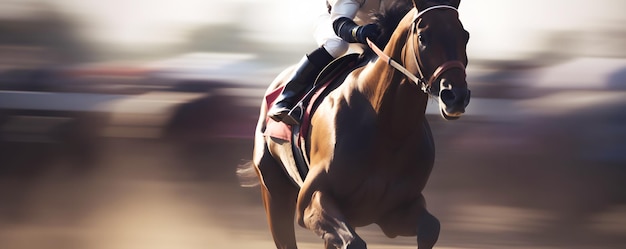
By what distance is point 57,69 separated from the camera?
940 cm

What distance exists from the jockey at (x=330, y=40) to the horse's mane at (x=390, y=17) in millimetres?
38

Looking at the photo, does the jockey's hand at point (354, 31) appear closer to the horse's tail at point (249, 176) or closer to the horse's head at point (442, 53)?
the horse's head at point (442, 53)

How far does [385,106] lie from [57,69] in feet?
20.8

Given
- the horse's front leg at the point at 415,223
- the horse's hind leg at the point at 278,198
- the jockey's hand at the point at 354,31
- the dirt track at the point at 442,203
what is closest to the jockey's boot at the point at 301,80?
the jockey's hand at the point at 354,31

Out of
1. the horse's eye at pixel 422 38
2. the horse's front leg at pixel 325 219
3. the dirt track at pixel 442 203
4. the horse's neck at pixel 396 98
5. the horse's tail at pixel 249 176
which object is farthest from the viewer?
the dirt track at pixel 442 203

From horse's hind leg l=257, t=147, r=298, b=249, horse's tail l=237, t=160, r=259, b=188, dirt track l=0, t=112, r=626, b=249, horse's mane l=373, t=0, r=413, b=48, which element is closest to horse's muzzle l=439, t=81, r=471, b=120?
horse's mane l=373, t=0, r=413, b=48

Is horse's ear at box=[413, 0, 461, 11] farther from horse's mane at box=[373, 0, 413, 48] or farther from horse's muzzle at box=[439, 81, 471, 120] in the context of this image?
horse's mane at box=[373, 0, 413, 48]

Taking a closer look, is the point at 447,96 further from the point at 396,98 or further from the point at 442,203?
the point at 442,203

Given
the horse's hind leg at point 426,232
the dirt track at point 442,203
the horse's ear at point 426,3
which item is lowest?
the dirt track at point 442,203

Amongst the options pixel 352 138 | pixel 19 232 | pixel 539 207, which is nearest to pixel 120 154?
pixel 19 232

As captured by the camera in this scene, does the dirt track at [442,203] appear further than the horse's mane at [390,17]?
Yes

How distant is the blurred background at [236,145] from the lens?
685 centimetres

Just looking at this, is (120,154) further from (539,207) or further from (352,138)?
A: (352,138)

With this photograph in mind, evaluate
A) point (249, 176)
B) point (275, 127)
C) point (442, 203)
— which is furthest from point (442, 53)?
point (442, 203)
